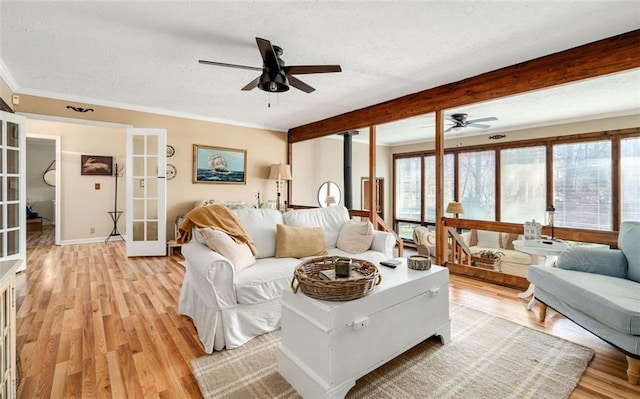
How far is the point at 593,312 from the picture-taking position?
A: 188 centimetres

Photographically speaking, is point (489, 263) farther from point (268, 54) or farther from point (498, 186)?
point (268, 54)

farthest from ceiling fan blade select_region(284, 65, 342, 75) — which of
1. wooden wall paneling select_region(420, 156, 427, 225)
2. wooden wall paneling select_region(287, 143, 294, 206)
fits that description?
wooden wall paneling select_region(420, 156, 427, 225)

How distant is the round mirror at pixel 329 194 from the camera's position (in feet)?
24.4

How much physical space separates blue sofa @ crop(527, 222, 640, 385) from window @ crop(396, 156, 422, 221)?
5.57m

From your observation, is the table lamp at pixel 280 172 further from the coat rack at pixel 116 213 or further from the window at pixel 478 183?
the window at pixel 478 183

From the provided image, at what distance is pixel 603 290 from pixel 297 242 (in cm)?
227

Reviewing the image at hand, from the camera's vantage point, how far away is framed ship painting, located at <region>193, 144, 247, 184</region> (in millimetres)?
5438

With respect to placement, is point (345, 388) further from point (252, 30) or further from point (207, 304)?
point (252, 30)

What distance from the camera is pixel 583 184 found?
17.5 ft

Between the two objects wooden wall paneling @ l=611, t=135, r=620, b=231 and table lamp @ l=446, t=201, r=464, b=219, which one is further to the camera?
table lamp @ l=446, t=201, r=464, b=219

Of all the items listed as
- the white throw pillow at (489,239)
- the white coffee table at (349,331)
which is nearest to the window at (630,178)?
the white throw pillow at (489,239)

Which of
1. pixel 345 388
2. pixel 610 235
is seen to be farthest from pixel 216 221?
pixel 610 235

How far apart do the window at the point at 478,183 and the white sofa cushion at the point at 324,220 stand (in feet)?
15.4

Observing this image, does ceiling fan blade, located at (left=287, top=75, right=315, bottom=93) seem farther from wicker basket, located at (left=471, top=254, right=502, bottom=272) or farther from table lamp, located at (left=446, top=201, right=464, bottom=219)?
table lamp, located at (left=446, top=201, right=464, bottom=219)
